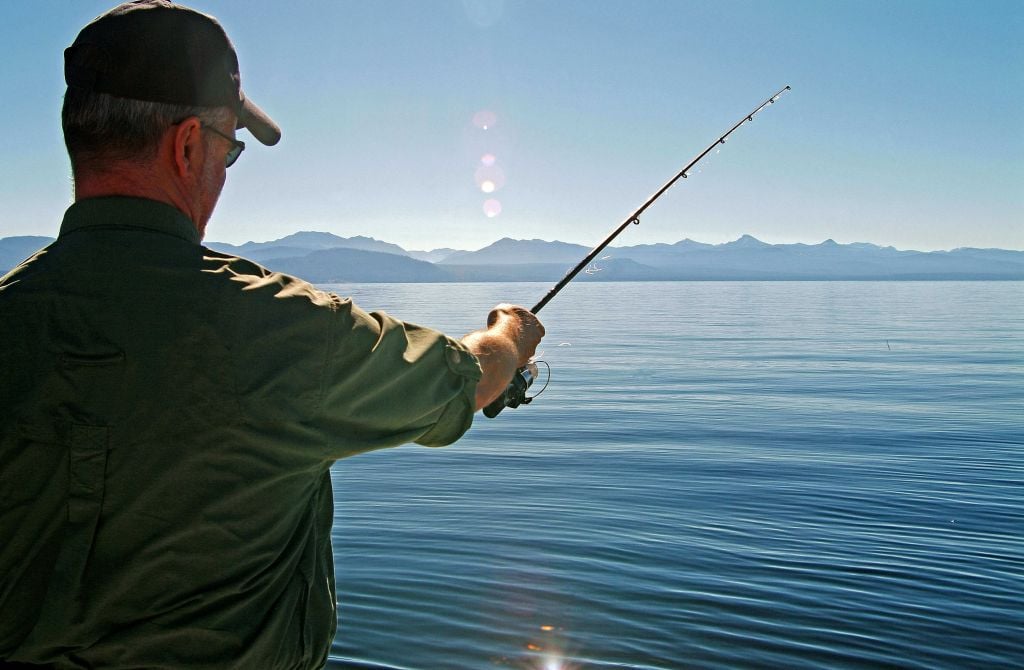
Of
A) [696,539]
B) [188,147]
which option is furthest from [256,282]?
[696,539]

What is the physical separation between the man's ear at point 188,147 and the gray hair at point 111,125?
0.02 m

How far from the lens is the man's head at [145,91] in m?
1.83

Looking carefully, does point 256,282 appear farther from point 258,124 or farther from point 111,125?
point 258,124

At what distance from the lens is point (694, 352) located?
26219mm

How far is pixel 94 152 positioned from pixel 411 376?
2.79 ft

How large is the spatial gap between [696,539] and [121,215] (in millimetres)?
6519

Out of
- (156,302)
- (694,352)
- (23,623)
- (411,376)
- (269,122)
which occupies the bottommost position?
(694,352)

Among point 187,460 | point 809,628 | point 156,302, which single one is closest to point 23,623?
point 187,460

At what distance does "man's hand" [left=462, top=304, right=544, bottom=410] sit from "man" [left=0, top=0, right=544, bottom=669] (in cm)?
28

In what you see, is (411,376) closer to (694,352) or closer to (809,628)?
(809,628)

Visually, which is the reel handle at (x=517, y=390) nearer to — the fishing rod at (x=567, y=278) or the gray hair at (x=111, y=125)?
the fishing rod at (x=567, y=278)

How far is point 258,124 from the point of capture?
2.20m

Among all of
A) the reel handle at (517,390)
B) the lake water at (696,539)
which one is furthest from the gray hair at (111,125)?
the lake water at (696,539)

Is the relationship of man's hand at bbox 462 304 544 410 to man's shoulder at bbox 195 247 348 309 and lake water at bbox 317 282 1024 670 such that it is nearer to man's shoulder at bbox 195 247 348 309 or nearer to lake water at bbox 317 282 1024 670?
man's shoulder at bbox 195 247 348 309
